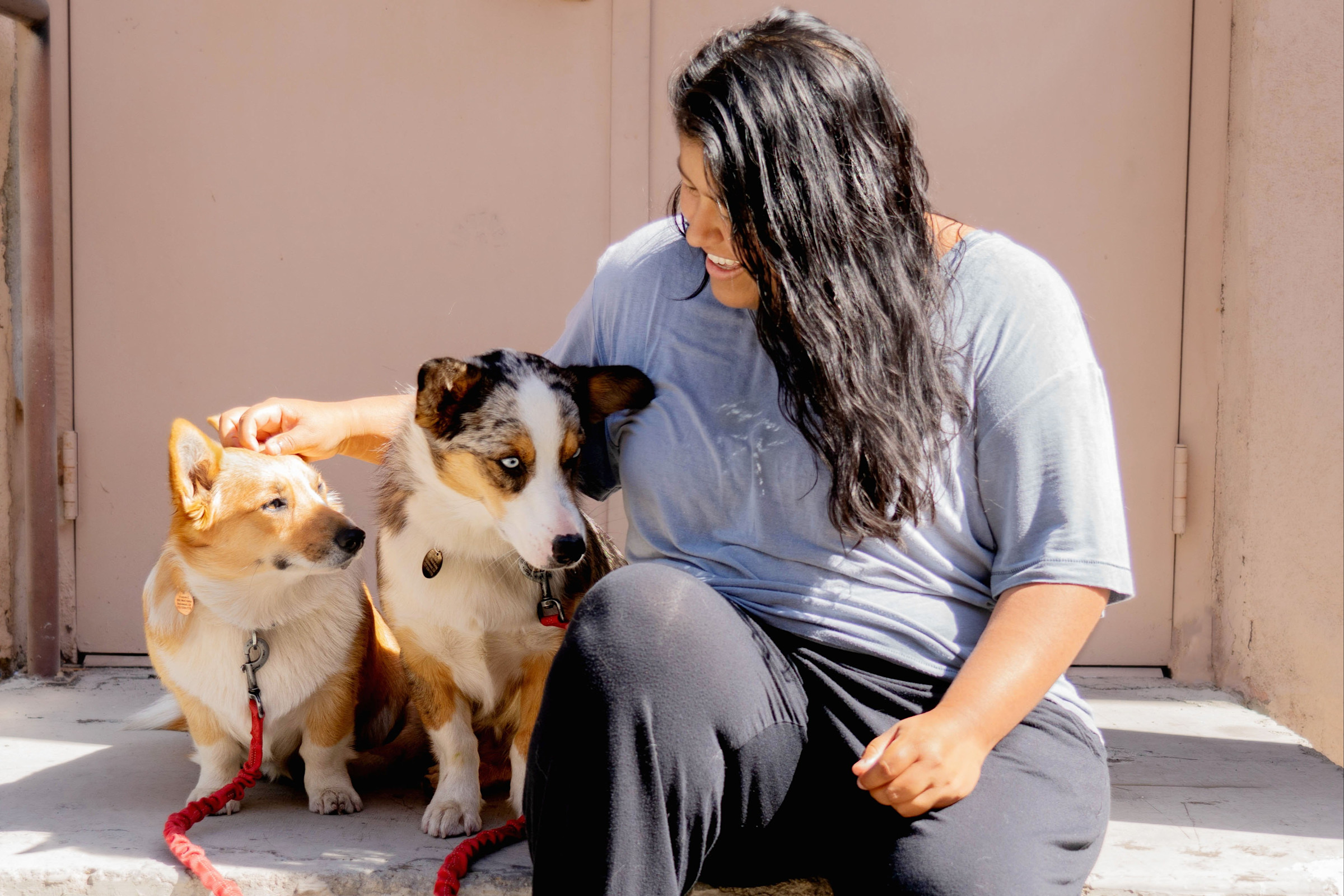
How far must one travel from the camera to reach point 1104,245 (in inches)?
128

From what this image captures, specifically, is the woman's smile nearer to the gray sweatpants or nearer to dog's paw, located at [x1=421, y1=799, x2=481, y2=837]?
the gray sweatpants

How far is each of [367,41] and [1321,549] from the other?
308 centimetres

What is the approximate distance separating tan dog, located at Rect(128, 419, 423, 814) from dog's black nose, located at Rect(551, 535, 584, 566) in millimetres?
444

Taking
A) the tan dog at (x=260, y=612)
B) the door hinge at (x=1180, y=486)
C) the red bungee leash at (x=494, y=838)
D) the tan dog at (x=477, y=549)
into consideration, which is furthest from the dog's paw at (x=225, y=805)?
the door hinge at (x=1180, y=486)

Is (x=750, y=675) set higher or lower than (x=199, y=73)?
lower

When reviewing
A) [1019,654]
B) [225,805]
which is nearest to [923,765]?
[1019,654]

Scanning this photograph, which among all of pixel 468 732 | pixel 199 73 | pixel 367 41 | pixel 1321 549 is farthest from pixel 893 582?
pixel 199 73

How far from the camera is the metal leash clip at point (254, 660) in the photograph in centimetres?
211

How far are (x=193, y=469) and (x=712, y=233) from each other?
1.10 metres

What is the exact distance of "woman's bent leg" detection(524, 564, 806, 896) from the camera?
53.1 inches

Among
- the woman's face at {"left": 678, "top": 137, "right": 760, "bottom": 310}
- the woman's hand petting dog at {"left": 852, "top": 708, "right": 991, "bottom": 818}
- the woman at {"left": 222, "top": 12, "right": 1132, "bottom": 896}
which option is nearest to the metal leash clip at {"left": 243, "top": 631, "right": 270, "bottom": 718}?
the woman at {"left": 222, "top": 12, "right": 1132, "bottom": 896}

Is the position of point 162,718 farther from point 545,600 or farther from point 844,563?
point 844,563

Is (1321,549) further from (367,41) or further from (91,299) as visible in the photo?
(91,299)

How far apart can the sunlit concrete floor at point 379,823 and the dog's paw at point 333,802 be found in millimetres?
22
